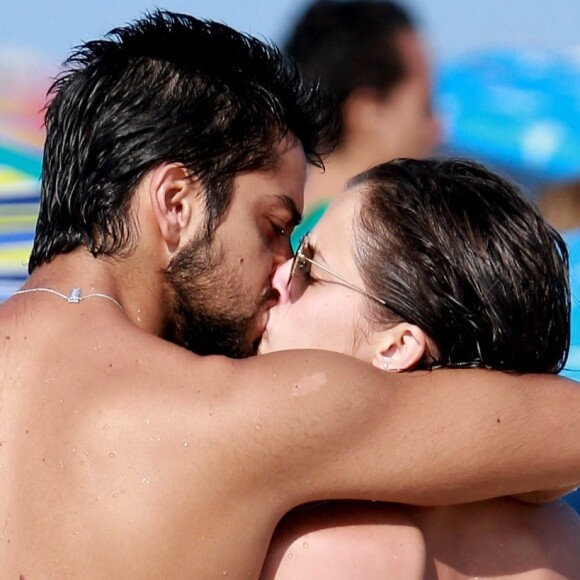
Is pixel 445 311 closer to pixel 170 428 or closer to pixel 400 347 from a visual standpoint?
pixel 400 347

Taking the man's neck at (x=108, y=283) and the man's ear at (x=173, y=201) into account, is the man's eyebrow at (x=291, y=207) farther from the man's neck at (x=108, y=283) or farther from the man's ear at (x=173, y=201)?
the man's neck at (x=108, y=283)

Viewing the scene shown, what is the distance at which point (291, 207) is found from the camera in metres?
2.27

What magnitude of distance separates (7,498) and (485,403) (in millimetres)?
816

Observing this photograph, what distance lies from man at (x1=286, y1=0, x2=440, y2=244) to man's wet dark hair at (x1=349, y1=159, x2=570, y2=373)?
6.40 feet

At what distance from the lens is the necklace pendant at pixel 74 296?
185 cm

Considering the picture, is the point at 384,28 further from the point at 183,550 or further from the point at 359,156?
the point at 183,550

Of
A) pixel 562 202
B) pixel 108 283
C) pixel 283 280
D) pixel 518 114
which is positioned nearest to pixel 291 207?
pixel 283 280

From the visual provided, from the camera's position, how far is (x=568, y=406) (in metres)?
1.81

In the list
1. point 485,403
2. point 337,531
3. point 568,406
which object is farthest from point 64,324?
point 568,406

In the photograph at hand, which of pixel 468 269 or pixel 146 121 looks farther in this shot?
pixel 146 121

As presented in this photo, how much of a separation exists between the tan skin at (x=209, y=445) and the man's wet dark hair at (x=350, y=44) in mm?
2347

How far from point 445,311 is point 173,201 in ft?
2.22

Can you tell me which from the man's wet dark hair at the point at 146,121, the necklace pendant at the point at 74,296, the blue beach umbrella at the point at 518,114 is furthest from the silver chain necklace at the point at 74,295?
the blue beach umbrella at the point at 518,114

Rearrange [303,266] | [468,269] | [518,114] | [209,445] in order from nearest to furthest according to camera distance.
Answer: [209,445] → [468,269] → [303,266] → [518,114]
